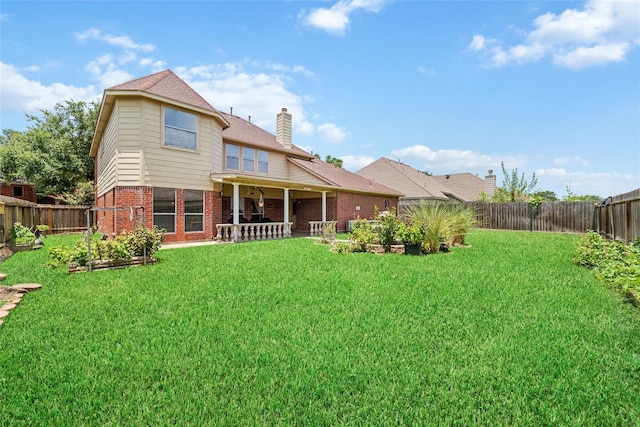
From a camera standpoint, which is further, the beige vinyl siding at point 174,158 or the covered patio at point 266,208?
the covered patio at point 266,208

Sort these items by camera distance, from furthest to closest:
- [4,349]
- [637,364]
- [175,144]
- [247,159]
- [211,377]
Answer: [247,159], [175,144], [4,349], [637,364], [211,377]

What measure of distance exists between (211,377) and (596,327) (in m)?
4.53

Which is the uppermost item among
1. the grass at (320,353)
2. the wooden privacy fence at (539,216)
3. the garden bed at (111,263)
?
the wooden privacy fence at (539,216)

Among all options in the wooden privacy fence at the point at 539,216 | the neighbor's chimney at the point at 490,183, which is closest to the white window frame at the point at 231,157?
the wooden privacy fence at the point at 539,216

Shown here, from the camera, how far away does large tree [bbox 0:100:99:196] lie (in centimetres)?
2580

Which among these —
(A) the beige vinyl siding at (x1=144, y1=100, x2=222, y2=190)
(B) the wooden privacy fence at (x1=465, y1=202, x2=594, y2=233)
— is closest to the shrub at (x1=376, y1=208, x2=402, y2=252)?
(A) the beige vinyl siding at (x1=144, y1=100, x2=222, y2=190)

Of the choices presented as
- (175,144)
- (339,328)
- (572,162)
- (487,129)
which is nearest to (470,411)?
(339,328)

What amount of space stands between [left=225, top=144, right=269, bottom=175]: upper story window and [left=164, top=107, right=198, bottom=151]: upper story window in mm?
2693

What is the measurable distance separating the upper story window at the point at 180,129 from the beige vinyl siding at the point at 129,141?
3.15ft

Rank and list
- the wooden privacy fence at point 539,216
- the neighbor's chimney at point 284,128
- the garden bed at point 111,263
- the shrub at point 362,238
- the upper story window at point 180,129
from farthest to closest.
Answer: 1. the neighbor's chimney at point 284,128
2. the wooden privacy fence at point 539,216
3. the upper story window at point 180,129
4. the shrub at point 362,238
5. the garden bed at point 111,263

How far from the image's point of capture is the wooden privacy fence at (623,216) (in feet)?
25.5

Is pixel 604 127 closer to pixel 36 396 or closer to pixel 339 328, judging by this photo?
pixel 339 328

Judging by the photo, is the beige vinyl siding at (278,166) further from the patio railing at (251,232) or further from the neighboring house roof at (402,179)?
the neighboring house roof at (402,179)

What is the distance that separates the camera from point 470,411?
237cm
